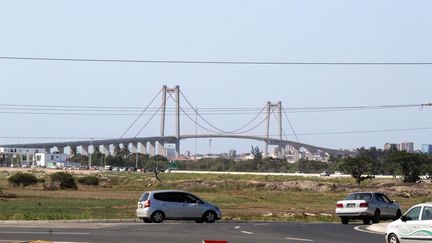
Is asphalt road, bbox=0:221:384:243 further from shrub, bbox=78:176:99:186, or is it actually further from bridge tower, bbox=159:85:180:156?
bridge tower, bbox=159:85:180:156

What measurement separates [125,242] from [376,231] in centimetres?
1326

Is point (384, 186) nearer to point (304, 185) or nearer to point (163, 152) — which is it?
point (304, 185)

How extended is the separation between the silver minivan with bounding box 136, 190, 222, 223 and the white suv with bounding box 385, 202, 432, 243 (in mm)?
14804

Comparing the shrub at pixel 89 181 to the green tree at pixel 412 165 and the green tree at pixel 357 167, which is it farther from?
the green tree at pixel 412 165

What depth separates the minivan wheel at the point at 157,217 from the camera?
35.5 metres

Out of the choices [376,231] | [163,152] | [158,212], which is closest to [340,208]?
[376,231]

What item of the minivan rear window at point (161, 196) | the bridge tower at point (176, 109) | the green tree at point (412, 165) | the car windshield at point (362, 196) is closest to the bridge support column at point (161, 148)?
the bridge tower at point (176, 109)

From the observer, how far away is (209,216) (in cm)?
3622

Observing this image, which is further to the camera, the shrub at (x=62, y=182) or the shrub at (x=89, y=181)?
the shrub at (x=89, y=181)

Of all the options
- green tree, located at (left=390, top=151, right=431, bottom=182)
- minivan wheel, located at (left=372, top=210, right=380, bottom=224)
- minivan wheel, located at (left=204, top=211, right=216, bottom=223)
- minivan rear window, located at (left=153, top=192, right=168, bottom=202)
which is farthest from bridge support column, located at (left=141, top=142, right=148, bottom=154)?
minivan rear window, located at (left=153, top=192, right=168, bottom=202)

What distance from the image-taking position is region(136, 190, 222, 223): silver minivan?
3553cm

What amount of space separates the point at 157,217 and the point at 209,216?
245cm

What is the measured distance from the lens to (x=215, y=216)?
36.3 metres

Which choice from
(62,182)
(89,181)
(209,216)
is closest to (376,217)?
(209,216)
